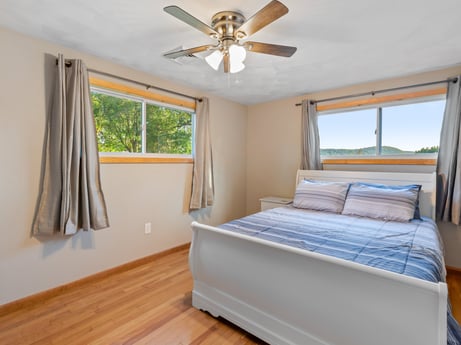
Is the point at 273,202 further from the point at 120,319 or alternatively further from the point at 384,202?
the point at 120,319

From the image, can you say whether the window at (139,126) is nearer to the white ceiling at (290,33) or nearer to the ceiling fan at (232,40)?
the white ceiling at (290,33)

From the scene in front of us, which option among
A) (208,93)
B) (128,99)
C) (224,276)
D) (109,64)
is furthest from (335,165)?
(109,64)

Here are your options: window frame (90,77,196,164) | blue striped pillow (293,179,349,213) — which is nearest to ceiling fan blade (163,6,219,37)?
window frame (90,77,196,164)

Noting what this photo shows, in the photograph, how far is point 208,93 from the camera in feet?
11.8

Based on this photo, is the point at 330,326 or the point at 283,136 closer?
the point at 330,326

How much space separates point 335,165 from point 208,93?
6.88 feet

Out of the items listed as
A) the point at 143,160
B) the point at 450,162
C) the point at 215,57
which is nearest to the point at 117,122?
the point at 143,160

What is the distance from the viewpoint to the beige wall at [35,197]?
77.2 inches

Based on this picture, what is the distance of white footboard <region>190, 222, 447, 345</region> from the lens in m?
1.10

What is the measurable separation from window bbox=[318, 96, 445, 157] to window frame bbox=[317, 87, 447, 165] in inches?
0.6

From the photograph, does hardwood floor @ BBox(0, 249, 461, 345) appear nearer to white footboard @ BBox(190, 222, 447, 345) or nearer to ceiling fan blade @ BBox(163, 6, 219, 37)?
white footboard @ BBox(190, 222, 447, 345)

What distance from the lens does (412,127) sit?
9.59 ft

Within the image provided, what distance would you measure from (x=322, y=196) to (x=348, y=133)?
45.1 inches

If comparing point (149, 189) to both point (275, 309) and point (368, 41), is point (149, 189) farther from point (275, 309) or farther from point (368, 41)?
point (368, 41)
